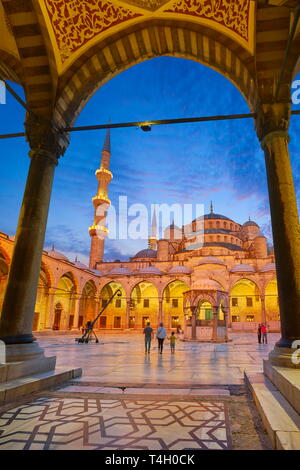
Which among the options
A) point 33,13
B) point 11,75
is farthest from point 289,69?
point 11,75

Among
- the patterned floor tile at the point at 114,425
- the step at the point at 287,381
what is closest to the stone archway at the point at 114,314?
the step at the point at 287,381

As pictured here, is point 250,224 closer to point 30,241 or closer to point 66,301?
point 66,301

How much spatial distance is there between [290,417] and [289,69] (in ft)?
15.2

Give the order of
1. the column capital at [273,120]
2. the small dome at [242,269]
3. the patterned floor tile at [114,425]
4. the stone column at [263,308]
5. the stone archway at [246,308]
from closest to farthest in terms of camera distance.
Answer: the patterned floor tile at [114,425]
the column capital at [273,120]
the stone column at [263,308]
the small dome at [242,269]
the stone archway at [246,308]

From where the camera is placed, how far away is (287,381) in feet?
8.55

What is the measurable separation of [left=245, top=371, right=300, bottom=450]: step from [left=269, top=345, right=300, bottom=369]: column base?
302 millimetres

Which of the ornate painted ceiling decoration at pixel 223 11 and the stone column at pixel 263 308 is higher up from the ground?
the ornate painted ceiling decoration at pixel 223 11

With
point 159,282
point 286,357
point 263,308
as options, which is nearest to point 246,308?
point 263,308

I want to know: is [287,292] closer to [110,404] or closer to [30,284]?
[110,404]

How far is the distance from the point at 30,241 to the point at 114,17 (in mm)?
4392

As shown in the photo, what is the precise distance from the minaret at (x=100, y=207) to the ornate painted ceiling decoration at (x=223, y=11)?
28473 millimetres

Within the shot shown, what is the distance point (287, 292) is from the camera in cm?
355

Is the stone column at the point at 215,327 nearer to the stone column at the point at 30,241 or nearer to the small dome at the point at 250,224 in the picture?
the stone column at the point at 30,241

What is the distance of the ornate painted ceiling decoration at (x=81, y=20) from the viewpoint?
4.96 metres
